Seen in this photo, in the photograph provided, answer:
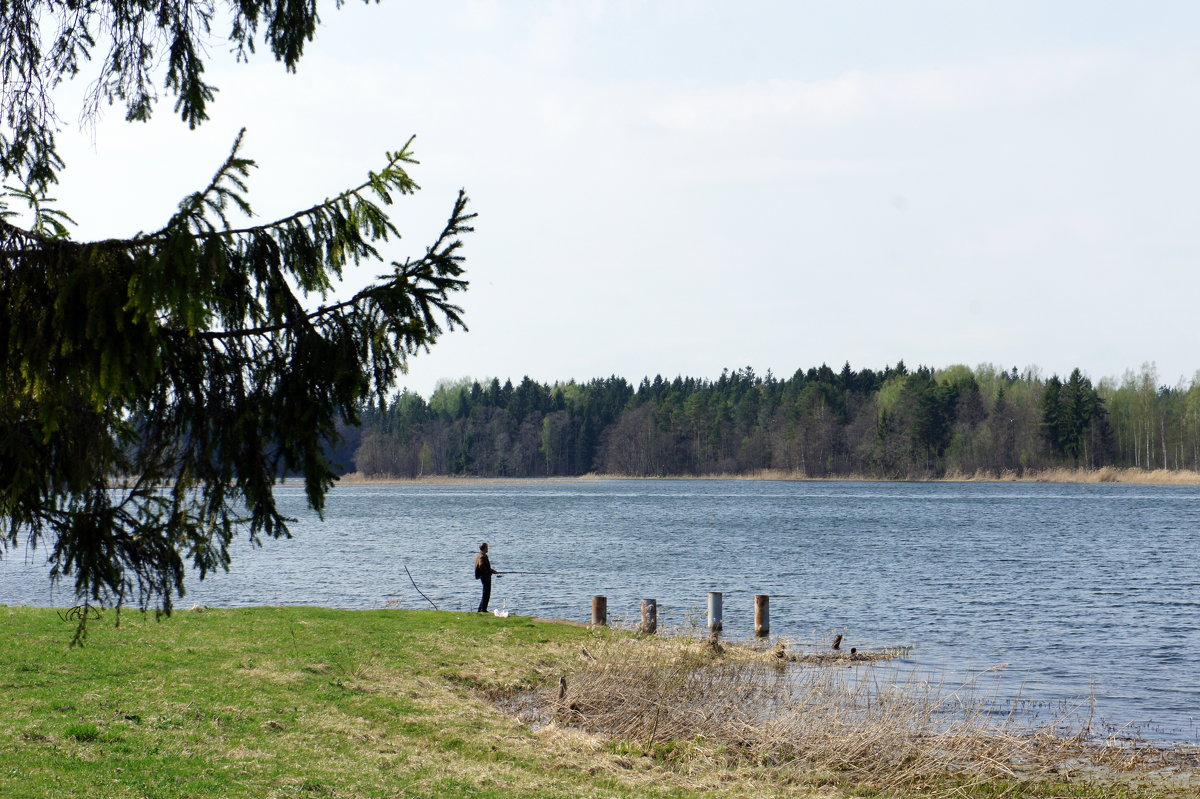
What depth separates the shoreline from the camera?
117250mm

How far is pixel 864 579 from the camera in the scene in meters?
38.6

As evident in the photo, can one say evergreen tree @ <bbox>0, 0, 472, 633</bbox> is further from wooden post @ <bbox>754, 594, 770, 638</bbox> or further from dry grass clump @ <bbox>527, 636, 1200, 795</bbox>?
wooden post @ <bbox>754, 594, 770, 638</bbox>

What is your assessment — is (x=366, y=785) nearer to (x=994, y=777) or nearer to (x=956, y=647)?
(x=994, y=777)

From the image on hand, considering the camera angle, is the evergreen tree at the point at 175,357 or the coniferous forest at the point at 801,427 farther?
the coniferous forest at the point at 801,427

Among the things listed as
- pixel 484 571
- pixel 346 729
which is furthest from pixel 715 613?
pixel 346 729

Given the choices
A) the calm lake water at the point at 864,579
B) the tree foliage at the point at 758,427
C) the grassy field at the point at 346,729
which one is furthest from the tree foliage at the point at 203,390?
the tree foliage at the point at 758,427

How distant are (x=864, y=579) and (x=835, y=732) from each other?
26.0 metres

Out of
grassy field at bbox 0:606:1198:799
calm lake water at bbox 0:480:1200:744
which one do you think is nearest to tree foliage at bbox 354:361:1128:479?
calm lake water at bbox 0:480:1200:744

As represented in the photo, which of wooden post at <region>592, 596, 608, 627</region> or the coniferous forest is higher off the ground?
the coniferous forest

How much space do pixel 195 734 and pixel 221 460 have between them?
21.6 ft

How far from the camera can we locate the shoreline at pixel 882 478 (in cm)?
11725

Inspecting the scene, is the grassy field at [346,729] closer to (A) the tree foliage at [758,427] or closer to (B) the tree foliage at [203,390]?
(B) the tree foliage at [203,390]

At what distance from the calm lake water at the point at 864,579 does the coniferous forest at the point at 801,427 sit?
42.8 metres

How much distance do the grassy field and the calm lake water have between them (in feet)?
24.3
